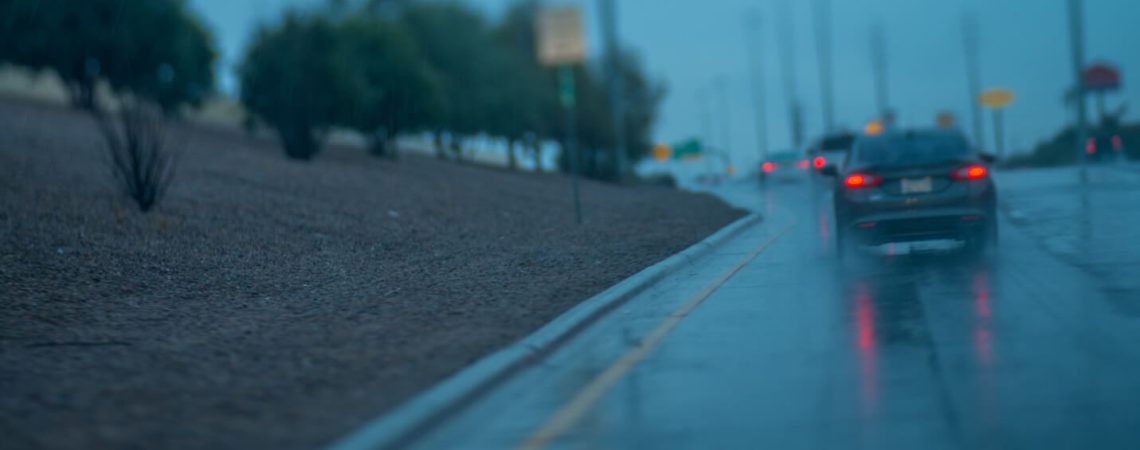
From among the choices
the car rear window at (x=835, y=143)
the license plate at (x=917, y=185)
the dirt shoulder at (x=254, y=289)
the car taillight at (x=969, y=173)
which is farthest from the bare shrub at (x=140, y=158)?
the car rear window at (x=835, y=143)

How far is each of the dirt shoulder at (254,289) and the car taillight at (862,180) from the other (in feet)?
9.64

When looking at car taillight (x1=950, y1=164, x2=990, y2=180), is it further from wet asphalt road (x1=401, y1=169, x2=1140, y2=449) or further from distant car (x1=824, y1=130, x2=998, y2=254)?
wet asphalt road (x1=401, y1=169, x2=1140, y2=449)

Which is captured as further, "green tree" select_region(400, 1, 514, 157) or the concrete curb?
"green tree" select_region(400, 1, 514, 157)

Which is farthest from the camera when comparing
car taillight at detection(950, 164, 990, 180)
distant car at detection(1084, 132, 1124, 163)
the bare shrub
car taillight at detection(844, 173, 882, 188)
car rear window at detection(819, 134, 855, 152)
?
distant car at detection(1084, 132, 1124, 163)

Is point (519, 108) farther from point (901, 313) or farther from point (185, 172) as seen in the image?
point (901, 313)

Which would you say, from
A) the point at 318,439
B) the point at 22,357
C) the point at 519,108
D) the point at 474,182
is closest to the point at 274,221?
the point at 22,357

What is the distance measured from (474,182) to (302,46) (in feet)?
22.7

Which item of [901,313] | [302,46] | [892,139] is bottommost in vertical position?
[901,313]

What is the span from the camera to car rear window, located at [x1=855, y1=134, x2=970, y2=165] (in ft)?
48.4

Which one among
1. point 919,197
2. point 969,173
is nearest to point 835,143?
point 969,173

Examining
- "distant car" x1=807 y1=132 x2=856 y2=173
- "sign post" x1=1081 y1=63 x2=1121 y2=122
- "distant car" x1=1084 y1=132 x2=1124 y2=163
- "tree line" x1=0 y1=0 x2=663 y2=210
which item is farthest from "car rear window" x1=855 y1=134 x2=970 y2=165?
"sign post" x1=1081 y1=63 x2=1121 y2=122

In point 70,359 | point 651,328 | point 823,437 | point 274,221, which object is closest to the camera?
point 823,437

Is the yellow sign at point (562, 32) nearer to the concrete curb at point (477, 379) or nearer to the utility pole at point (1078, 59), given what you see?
the concrete curb at point (477, 379)

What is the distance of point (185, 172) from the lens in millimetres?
24312
